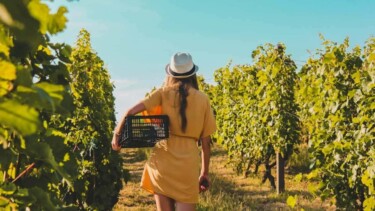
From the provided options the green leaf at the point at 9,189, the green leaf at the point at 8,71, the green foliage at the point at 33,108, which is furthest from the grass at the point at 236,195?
the green leaf at the point at 8,71

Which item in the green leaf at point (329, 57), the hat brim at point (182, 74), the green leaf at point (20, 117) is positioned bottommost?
the green leaf at point (20, 117)

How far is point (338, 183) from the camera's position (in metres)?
5.76

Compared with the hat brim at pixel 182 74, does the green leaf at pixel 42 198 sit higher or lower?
lower

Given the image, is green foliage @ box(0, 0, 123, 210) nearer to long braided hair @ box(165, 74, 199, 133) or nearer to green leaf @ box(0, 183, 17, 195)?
green leaf @ box(0, 183, 17, 195)

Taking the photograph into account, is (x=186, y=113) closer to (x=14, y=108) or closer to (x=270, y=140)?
(x=14, y=108)

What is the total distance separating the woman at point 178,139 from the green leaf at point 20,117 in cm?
275

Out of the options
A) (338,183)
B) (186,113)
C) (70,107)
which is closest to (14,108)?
(70,107)

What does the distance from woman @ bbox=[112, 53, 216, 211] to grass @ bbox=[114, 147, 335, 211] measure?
384 centimetres

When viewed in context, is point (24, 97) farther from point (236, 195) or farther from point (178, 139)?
point (236, 195)

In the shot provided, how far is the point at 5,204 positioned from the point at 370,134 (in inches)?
167

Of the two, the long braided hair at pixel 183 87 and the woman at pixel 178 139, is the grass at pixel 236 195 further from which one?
the long braided hair at pixel 183 87

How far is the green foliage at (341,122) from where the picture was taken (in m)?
5.26

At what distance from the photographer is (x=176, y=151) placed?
362 centimetres

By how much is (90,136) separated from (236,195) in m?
4.06
